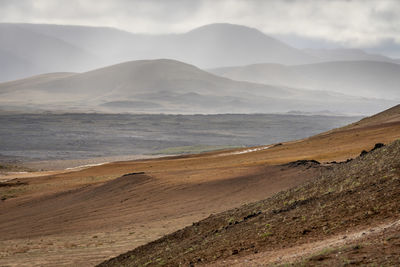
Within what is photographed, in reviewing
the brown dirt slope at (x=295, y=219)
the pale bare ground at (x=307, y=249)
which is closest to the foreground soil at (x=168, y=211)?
the brown dirt slope at (x=295, y=219)

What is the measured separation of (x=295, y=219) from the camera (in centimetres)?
1160

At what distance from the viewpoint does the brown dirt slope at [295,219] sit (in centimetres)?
1030

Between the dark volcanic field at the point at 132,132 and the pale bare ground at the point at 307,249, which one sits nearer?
the pale bare ground at the point at 307,249

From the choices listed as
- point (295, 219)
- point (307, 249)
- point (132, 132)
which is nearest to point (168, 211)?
point (295, 219)

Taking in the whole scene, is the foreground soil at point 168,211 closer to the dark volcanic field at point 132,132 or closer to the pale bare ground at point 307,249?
the pale bare ground at point 307,249

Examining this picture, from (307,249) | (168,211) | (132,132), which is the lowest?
(168,211)

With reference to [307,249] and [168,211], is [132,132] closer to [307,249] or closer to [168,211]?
[168,211]

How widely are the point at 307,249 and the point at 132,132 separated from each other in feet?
292

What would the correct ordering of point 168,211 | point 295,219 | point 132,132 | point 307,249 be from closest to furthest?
point 307,249 < point 295,219 < point 168,211 < point 132,132

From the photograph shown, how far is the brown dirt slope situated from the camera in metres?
10.3

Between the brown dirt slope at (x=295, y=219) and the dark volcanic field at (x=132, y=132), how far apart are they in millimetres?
55702

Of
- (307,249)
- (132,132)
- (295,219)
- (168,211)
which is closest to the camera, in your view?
(307,249)

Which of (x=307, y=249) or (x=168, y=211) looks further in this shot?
(x=168, y=211)

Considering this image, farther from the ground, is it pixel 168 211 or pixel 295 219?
pixel 295 219
